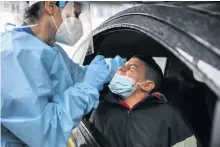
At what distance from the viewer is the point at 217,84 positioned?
0.86 metres

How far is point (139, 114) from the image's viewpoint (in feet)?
4.83

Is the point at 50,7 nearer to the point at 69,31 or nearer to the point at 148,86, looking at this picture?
the point at 69,31

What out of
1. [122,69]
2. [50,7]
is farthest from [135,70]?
[50,7]

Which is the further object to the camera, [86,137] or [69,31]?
[86,137]

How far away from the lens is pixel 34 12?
4.15 ft

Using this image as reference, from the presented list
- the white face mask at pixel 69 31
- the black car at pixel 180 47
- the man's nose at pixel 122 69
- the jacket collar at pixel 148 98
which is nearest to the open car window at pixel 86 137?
the black car at pixel 180 47

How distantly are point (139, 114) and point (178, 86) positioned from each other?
51cm

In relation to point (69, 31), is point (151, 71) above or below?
below

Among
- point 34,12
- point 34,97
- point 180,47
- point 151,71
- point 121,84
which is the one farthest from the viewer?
point 151,71

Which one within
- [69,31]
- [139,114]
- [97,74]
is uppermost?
[69,31]

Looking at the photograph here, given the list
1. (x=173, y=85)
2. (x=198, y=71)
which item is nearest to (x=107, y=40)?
(x=173, y=85)

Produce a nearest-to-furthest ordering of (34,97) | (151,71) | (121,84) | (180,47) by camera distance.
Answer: (180,47) < (34,97) < (121,84) < (151,71)

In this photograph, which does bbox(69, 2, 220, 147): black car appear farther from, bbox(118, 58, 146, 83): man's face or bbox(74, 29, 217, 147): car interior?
bbox(118, 58, 146, 83): man's face

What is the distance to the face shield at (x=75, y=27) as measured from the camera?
1.31m
